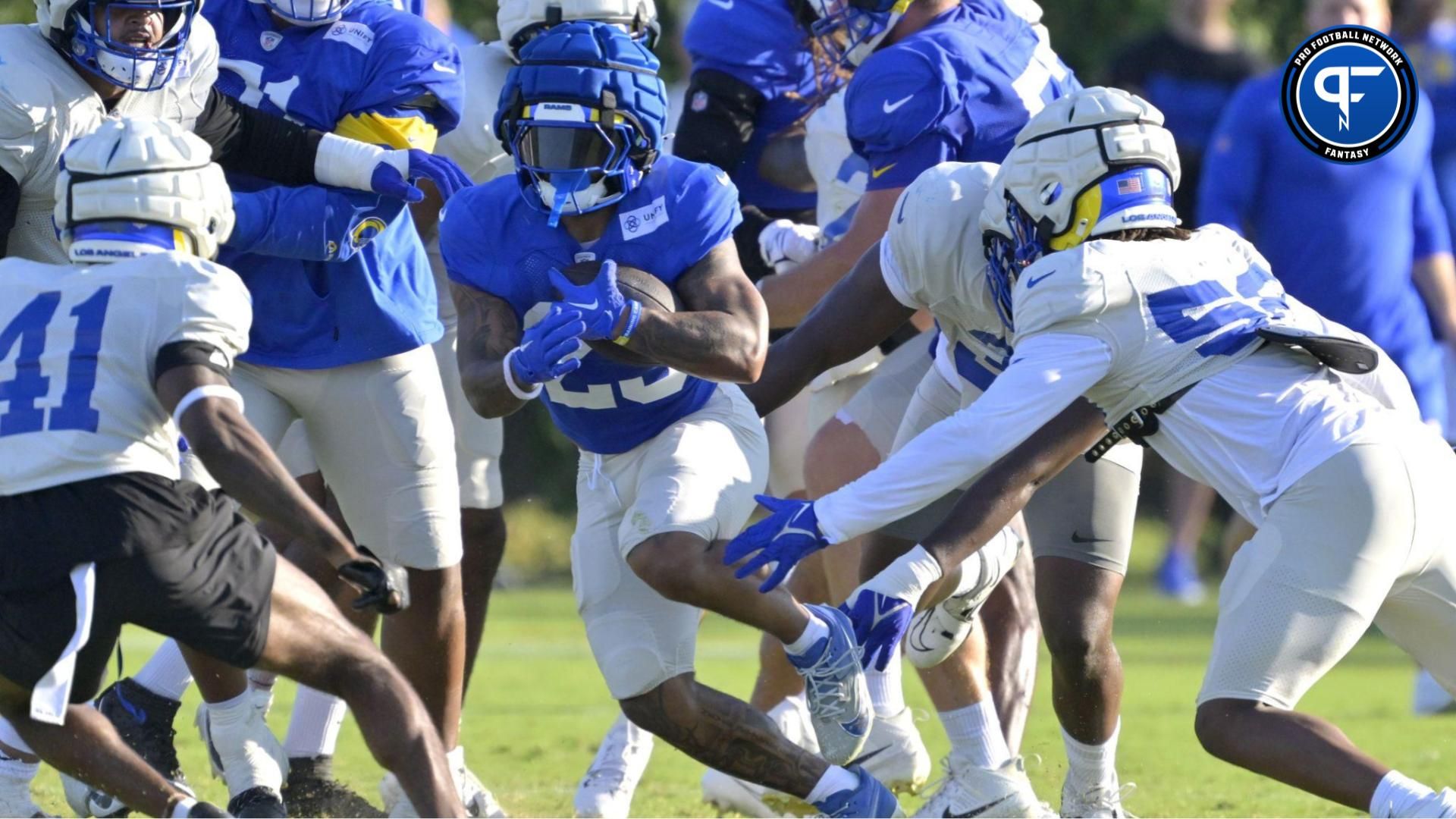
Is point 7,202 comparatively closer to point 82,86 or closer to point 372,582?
point 82,86

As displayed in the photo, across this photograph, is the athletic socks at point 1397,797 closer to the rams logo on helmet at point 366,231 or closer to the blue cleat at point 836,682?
the blue cleat at point 836,682

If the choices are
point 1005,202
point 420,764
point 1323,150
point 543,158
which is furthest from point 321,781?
point 1323,150

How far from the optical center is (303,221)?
531 centimetres

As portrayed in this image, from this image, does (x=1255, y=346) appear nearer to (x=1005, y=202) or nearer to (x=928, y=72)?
(x=1005, y=202)

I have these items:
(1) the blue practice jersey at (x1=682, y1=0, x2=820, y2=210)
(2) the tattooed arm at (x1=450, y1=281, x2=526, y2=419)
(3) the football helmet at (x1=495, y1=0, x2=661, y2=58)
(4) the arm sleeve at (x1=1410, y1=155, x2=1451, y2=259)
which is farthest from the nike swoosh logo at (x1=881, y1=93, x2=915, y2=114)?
(4) the arm sleeve at (x1=1410, y1=155, x2=1451, y2=259)

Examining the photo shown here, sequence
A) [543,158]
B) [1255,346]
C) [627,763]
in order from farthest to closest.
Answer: [627,763] → [543,158] → [1255,346]

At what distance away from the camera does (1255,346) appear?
459 cm

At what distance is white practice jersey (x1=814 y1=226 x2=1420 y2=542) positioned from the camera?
14.6 feet

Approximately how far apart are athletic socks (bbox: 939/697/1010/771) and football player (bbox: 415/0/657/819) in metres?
0.95

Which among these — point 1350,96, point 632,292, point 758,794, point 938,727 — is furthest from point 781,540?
point 1350,96

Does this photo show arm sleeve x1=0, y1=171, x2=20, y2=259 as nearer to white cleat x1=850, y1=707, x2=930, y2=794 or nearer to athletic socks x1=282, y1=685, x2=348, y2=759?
athletic socks x1=282, y1=685, x2=348, y2=759

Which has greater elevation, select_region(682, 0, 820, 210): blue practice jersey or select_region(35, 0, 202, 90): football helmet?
select_region(35, 0, 202, 90): football helmet

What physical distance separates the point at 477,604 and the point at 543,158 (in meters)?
Result: 1.86

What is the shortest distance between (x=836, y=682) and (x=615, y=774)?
1329 millimetres
